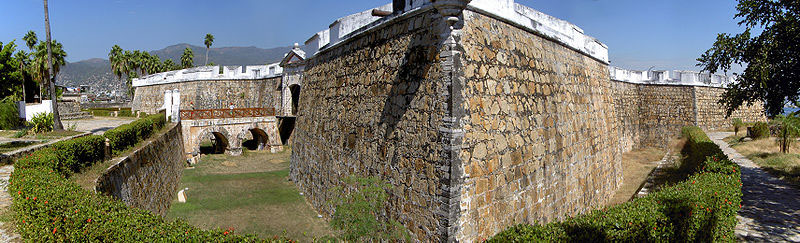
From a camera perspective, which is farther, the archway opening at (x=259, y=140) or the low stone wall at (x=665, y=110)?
the archway opening at (x=259, y=140)

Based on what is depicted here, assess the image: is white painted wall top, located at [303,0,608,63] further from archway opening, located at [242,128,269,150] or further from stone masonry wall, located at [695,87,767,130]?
stone masonry wall, located at [695,87,767,130]

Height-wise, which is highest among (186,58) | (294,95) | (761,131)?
(186,58)

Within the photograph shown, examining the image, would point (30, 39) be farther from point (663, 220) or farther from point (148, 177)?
point (663, 220)

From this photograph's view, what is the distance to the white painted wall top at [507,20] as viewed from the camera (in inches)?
313

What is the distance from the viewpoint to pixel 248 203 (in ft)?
45.5

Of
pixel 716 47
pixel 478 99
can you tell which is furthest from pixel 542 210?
pixel 716 47

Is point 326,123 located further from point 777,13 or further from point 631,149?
point 631,149

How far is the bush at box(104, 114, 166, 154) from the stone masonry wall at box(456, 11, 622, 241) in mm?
10630

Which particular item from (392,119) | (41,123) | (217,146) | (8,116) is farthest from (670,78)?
(8,116)

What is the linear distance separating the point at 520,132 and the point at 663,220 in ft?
9.14

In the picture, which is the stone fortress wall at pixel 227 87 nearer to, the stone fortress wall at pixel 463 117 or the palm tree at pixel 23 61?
the palm tree at pixel 23 61

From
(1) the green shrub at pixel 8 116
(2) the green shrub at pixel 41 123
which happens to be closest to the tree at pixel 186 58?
(1) the green shrub at pixel 8 116

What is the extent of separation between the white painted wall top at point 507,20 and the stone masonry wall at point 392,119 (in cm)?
28

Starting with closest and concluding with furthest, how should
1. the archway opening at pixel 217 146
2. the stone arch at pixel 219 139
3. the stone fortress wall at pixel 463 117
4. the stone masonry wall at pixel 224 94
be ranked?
the stone fortress wall at pixel 463 117 → the stone arch at pixel 219 139 → the archway opening at pixel 217 146 → the stone masonry wall at pixel 224 94
